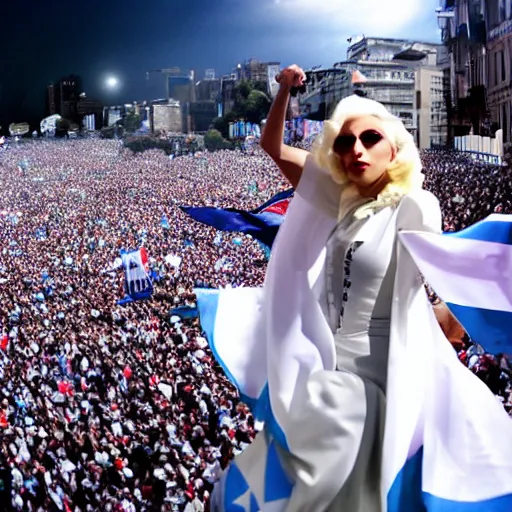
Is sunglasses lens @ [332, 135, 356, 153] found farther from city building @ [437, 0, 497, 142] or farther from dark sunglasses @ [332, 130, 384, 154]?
city building @ [437, 0, 497, 142]

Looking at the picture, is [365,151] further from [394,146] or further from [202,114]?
[202,114]

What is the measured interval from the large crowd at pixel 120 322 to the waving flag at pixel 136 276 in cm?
3

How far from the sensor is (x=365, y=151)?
64.5 inches

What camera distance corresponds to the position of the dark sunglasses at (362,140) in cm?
165

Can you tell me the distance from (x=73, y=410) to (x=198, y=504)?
2.35 feet

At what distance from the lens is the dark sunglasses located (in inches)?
64.9

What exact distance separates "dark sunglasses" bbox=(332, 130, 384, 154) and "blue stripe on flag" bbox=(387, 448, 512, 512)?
71 cm

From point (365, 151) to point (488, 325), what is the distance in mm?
495

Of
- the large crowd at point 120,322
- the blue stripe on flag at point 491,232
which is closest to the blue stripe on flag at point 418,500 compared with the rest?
the blue stripe on flag at point 491,232

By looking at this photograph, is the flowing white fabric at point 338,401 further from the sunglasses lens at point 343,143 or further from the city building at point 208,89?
the city building at point 208,89

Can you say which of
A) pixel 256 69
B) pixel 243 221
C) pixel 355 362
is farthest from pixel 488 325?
pixel 256 69

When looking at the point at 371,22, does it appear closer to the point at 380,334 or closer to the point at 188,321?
the point at 188,321

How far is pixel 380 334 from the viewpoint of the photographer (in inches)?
63.3

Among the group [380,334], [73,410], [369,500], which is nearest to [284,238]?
[380,334]
